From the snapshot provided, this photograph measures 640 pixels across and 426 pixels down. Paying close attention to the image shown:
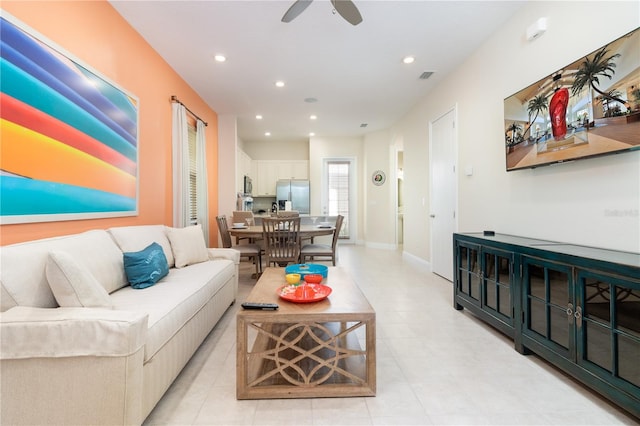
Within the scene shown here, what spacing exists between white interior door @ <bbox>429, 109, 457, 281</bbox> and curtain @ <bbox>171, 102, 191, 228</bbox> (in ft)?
11.9

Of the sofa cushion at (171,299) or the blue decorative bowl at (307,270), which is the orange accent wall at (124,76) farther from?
the blue decorative bowl at (307,270)

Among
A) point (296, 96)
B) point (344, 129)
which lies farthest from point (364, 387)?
point (344, 129)

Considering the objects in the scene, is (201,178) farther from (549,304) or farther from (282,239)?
(549,304)

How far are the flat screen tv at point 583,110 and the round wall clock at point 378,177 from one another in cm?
465

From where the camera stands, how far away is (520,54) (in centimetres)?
270

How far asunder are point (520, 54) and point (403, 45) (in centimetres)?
117

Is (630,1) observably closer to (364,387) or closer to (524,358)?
(524,358)

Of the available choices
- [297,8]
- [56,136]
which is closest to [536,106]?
[297,8]

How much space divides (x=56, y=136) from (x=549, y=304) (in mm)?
3521

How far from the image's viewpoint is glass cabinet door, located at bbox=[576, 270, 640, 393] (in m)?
1.38

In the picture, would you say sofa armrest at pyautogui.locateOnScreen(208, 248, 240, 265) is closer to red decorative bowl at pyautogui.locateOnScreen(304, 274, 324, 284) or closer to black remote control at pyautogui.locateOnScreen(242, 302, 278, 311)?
red decorative bowl at pyautogui.locateOnScreen(304, 274, 324, 284)

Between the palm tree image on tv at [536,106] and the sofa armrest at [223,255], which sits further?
the sofa armrest at [223,255]

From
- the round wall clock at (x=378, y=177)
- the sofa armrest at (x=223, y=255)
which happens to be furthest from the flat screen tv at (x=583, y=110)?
the round wall clock at (x=378, y=177)

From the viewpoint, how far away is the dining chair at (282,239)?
3.78 metres
